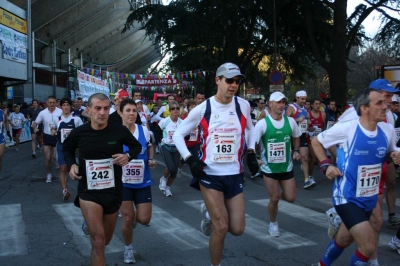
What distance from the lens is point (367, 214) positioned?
447 centimetres

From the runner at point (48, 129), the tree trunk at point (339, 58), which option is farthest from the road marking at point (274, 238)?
the tree trunk at point (339, 58)

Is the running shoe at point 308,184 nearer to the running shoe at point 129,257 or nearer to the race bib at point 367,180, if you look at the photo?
the running shoe at point 129,257

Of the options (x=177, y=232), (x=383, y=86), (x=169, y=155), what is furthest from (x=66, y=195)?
(x=383, y=86)

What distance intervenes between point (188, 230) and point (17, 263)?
2.37 metres

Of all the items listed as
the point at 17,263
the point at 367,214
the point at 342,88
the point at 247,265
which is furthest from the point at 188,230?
the point at 342,88

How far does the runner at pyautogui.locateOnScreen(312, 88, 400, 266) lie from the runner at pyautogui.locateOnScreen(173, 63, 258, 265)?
0.91 meters

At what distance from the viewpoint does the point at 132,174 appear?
5.84 m

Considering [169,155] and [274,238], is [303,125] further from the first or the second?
[274,238]

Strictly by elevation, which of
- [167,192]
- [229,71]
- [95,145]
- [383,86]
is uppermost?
[229,71]

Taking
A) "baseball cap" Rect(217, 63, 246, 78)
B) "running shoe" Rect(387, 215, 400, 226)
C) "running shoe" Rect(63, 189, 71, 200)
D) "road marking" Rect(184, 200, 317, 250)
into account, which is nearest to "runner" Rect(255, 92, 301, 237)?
"road marking" Rect(184, 200, 317, 250)

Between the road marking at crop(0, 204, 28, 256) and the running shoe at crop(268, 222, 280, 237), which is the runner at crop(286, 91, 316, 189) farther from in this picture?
the road marking at crop(0, 204, 28, 256)

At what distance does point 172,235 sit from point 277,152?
1.77 m

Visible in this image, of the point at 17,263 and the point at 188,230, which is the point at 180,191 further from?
the point at 17,263

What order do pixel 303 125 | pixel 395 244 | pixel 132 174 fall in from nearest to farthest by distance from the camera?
pixel 132 174 → pixel 395 244 → pixel 303 125
